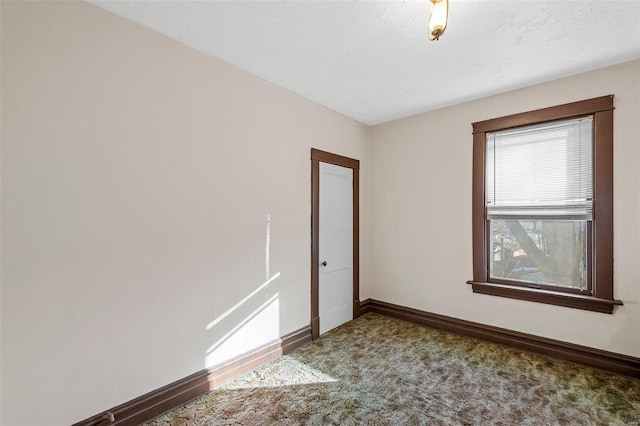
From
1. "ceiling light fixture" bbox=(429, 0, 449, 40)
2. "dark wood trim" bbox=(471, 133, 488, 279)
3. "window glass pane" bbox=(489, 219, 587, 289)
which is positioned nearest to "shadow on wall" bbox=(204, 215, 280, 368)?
"ceiling light fixture" bbox=(429, 0, 449, 40)

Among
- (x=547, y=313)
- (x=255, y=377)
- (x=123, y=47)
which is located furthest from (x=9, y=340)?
(x=547, y=313)

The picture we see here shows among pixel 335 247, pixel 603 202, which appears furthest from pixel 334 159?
pixel 603 202

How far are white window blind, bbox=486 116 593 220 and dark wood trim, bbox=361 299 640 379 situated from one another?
1297 mm

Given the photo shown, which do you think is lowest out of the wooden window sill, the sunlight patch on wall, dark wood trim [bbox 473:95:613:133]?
the sunlight patch on wall

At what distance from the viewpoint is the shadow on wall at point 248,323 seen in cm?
255

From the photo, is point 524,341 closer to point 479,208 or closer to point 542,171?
point 479,208

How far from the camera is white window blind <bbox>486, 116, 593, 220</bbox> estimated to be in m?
2.87

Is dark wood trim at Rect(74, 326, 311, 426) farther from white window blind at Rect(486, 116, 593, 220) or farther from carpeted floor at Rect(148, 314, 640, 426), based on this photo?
white window blind at Rect(486, 116, 593, 220)

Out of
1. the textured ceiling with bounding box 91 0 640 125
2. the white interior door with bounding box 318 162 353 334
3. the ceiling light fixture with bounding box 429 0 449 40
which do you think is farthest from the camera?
the white interior door with bounding box 318 162 353 334

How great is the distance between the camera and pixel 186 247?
7.72 ft

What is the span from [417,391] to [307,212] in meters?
2.06

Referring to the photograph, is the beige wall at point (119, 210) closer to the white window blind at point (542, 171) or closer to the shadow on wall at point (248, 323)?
the shadow on wall at point (248, 323)

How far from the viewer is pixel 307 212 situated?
3432mm

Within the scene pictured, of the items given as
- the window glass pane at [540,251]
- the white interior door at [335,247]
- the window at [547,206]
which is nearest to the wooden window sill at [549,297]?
the window at [547,206]
